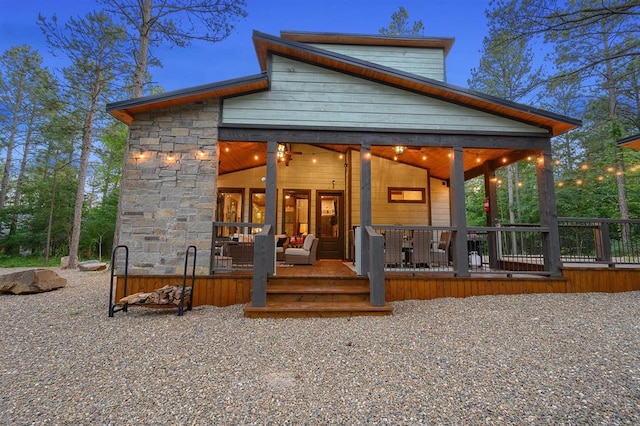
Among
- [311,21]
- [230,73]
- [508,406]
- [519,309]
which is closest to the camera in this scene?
[508,406]

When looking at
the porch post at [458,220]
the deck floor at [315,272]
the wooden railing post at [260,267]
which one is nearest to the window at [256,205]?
the deck floor at [315,272]

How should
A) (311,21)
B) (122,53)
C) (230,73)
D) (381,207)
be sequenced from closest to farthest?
(381,207)
(122,53)
(311,21)
(230,73)

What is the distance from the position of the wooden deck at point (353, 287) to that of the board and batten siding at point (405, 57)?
231 inches

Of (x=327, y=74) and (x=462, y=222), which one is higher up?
(x=327, y=74)

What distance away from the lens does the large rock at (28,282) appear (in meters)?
6.04

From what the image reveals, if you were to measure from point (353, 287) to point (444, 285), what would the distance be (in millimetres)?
1720

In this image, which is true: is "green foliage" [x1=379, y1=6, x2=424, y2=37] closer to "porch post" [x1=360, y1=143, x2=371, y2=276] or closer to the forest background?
the forest background

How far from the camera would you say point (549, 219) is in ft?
→ 18.3

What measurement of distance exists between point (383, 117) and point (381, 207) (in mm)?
3933

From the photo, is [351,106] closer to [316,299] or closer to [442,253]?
[316,299]

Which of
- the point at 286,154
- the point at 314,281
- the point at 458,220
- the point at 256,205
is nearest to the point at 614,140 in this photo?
the point at 458,220

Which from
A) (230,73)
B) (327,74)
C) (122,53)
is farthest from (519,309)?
(230,73)

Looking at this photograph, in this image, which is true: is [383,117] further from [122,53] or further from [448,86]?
[122,53]

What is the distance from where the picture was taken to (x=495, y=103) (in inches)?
216
